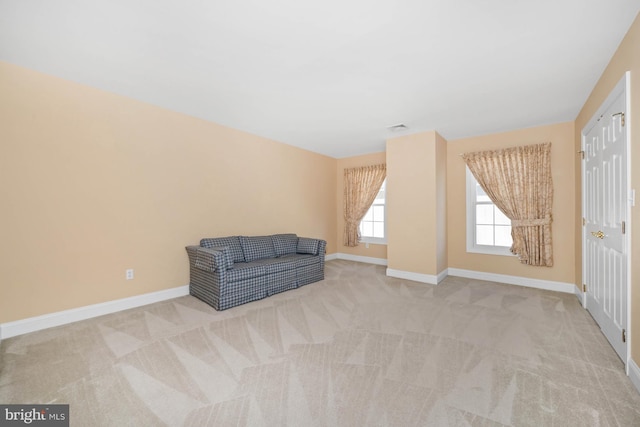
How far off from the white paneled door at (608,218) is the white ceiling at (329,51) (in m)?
0.55

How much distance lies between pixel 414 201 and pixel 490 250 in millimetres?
1556

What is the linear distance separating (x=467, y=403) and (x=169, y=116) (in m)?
4.32

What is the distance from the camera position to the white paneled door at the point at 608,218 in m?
2.04

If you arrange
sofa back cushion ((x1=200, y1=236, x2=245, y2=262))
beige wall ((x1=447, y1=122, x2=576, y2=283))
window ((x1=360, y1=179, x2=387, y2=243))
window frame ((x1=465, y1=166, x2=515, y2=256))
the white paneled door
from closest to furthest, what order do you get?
the white paneled door, sofa back cushion ((x1=200, y1=236, x2=245, y2=262)), beige wall ((x1=447, y1=122, x2=576, y2=283)), window frame ((x1=465, y1=166, x2=515, y2=256)), window ((x1=360, y1=179, x2=387, y2=243))

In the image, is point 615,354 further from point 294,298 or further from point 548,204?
point 294,298

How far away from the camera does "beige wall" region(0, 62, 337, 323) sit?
8.14 ft

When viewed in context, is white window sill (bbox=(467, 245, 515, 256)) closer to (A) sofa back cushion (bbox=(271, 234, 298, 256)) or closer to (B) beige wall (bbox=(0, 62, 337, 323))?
(A) sofa back cushion (bbox=(271, 234, 298, 256))

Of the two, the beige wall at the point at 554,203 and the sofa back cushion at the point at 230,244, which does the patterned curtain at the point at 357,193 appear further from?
the sofa back cushion at the point at 230,244

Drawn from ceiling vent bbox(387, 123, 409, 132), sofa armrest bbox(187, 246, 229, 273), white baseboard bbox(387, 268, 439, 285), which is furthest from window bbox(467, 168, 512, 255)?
sofa armrest bbox(187, 246, 229, 273)

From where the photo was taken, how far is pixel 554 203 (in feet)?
12.9

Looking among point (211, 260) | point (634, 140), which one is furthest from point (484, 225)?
point (211, 260)

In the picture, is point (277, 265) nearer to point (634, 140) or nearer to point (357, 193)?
point (357, 193)

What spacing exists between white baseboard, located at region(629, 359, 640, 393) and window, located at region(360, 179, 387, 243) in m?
4.01

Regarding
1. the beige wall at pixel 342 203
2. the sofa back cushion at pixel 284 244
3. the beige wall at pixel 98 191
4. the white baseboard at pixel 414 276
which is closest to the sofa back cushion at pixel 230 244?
the beige wall at pixel 98 191
